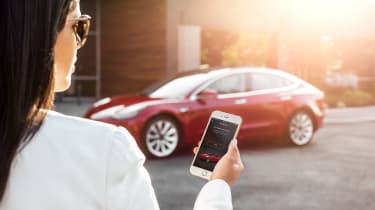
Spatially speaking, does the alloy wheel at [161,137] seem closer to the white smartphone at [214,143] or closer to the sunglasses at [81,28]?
the white smartphone at [214,143]

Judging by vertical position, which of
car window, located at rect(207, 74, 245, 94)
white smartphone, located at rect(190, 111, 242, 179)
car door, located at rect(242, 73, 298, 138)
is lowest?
car door, located at rect(242, 73, 298, 138)

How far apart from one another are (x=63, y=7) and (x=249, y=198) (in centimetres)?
550

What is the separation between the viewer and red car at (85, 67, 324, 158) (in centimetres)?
926

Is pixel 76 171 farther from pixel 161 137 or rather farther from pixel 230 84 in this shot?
pixel 230 84

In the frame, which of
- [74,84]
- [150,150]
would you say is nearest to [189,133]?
[150,150]

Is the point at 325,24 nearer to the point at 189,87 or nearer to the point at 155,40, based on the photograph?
the point at 155,40

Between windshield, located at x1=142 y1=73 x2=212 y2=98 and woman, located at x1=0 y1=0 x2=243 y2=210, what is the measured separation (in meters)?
8.36

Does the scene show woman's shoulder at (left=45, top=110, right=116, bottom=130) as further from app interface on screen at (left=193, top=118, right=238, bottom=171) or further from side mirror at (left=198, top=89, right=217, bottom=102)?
side mirror at (left=198, top=89, right=217, bottom=102)

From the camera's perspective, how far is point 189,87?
9.83 m

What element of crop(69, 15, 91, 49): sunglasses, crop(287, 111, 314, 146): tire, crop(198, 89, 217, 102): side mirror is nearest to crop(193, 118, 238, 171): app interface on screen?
crop(69, 15, 91, 49): sunglasses

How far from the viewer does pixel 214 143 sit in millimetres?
2143

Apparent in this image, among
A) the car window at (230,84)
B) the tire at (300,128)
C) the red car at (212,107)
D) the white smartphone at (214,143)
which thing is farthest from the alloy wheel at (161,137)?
the white smartphone at (214,143)

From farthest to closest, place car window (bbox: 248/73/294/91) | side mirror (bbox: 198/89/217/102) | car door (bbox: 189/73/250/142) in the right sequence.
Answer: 1. car window (bbox: 248/73/294/91)
2. side mirror (bbox: 198/89/217/102)
3. car door (bbox: 189/73/250/142)

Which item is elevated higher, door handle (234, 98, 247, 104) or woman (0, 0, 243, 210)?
woman (0, 0, 243, 210)
